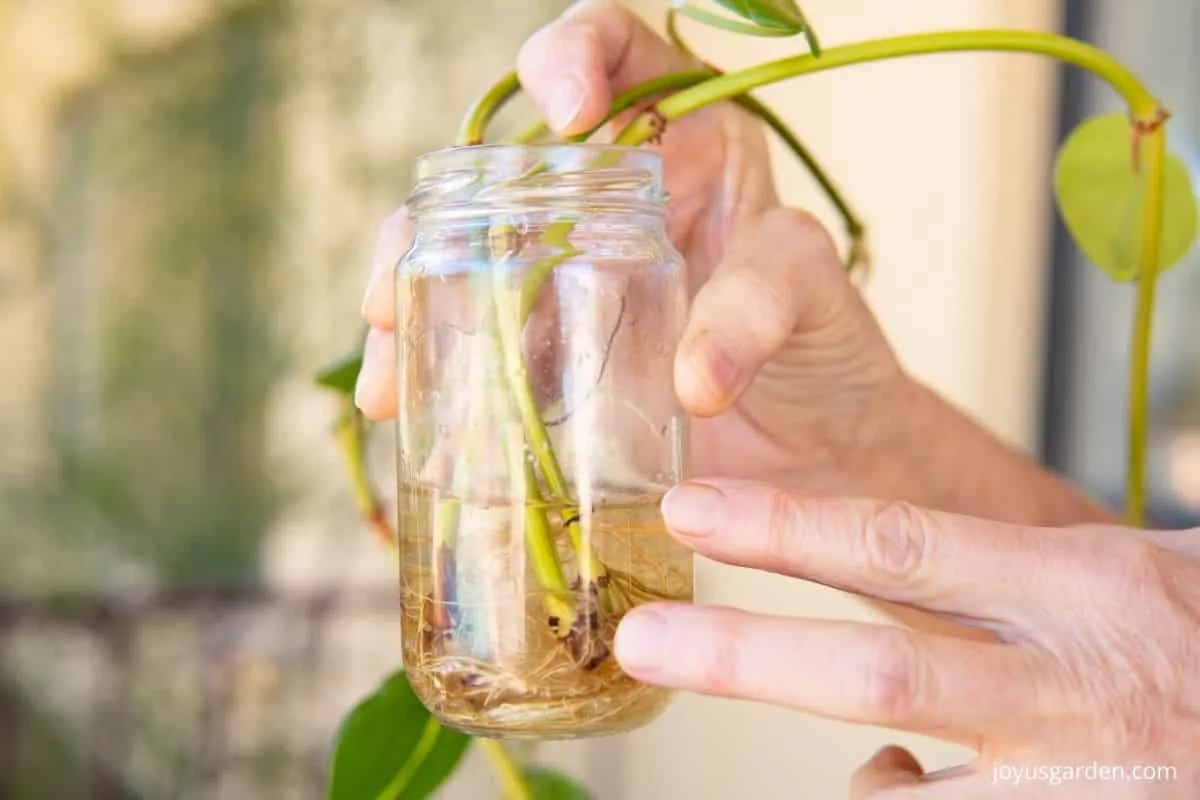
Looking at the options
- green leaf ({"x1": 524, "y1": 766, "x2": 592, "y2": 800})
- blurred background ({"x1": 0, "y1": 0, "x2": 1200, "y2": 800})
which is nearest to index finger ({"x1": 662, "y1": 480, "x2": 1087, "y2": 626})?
green leaf ({"x1": 524, "y1": 766, "x2": 592, "y2": 800})

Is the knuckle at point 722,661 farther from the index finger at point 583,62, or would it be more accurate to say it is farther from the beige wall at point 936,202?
the beige wall at point 936,202

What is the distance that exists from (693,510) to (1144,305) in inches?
12.8

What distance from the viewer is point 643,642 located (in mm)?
357

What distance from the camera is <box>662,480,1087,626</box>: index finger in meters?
0.39

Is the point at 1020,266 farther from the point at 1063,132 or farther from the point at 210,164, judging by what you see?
the point at 210,164

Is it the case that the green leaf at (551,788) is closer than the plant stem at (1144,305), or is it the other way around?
the plant stem at (1144,305)

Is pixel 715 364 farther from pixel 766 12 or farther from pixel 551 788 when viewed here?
pixel 551 788

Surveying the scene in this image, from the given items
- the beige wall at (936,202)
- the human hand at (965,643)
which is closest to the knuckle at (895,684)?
the human hand at (965,643)

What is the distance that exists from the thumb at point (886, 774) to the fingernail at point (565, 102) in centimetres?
28

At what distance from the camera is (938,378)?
1.45 meters

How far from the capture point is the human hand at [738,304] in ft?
1.53

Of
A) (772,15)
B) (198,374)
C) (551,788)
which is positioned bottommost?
(551,788)

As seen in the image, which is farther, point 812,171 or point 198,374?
point 198,374

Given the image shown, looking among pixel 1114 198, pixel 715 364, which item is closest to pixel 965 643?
pixel 715 364
